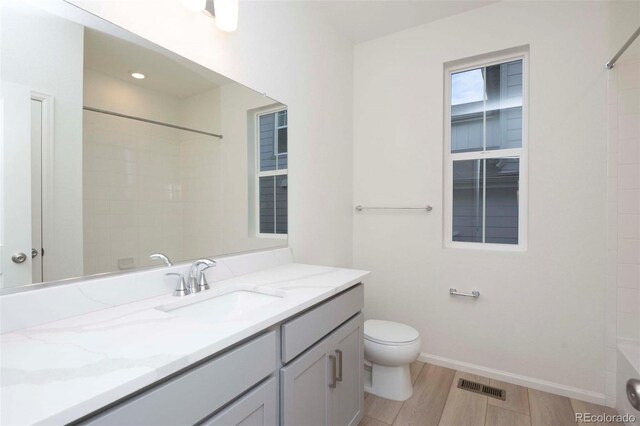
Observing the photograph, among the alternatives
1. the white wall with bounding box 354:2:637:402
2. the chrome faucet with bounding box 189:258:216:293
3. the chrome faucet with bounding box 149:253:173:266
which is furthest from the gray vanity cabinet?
the white wall with bounding box 354:2:637:402

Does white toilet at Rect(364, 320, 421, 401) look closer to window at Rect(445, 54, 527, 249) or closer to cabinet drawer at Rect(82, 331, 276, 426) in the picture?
window at Rect(445, 54, 527, 249)

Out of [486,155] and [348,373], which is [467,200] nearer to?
[486,155]

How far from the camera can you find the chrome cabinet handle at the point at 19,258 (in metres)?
0.89

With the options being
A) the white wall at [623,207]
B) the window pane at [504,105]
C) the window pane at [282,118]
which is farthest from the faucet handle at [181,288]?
the white wall at [623,207]

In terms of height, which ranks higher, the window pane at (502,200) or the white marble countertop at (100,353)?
the window pane at (502,200)

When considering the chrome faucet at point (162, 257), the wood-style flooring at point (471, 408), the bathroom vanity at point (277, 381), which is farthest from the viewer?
the wood-style flooring at point (471, 408)

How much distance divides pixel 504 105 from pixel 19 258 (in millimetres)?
2728

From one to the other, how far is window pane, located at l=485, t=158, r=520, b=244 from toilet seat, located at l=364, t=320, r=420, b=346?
0.93 metres

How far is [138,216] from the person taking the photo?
3.99 ft

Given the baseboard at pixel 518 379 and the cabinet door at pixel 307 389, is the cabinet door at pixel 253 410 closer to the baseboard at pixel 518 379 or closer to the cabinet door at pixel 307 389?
the cabinet door at pixel 307 389

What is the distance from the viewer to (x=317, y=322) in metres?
1.24

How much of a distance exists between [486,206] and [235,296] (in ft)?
6.26

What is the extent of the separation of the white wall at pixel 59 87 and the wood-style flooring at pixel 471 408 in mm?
1669

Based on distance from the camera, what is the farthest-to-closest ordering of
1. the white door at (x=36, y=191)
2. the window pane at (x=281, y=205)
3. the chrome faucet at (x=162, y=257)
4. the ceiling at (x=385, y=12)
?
the ceiling at (x=385, y=12) → the window pane at (x=281, y=205) → the chrome faucet at (x=162, y=257) → the white door at (x=36, y=191)
